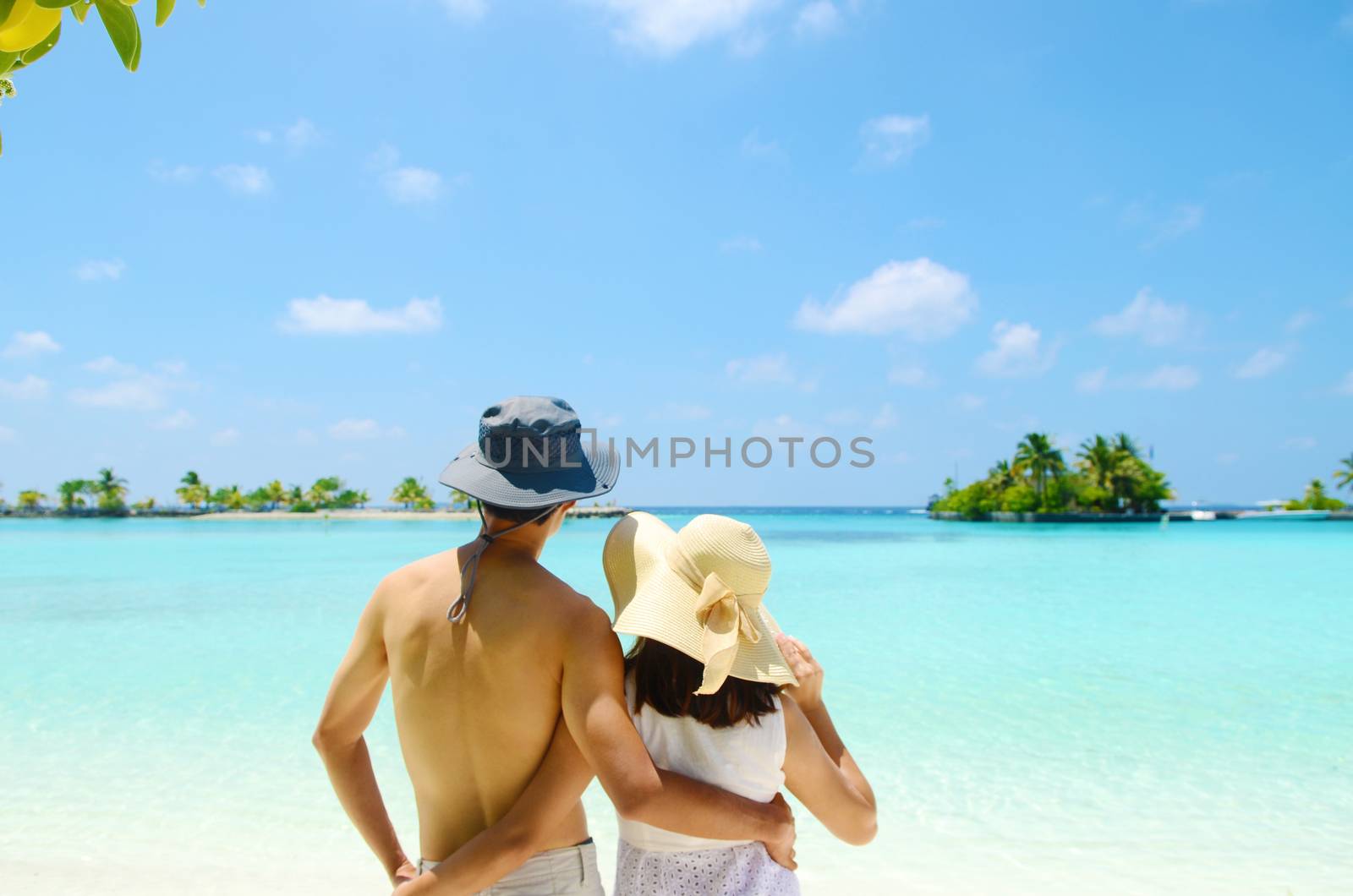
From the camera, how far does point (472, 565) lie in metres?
→ 1.32

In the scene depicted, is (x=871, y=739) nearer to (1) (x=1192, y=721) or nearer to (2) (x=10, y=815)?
(1) (x=1192, y=721)

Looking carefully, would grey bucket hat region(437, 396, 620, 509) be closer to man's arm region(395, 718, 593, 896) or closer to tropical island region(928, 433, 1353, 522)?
man's arm region(395, 718, 593, 896)

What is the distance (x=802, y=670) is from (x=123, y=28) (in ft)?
4.14

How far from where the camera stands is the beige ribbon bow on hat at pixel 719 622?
1250 mm

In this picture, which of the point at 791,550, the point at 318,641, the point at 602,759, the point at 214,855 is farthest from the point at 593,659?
the point at 791,550

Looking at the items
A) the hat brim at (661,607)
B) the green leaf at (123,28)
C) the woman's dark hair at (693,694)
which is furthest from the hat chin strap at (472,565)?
the green leaf at (123,28)

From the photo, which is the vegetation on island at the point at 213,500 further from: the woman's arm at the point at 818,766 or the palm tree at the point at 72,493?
the woman's arm at the point at 818,766

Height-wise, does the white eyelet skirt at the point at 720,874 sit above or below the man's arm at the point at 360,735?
below

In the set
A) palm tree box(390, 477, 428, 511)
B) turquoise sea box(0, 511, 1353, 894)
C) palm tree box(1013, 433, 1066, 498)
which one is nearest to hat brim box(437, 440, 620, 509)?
turquoise sea box(0, 511, 1353, 894)

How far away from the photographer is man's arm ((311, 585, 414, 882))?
1.50 meters

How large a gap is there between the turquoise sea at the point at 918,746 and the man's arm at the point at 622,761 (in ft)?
8.31

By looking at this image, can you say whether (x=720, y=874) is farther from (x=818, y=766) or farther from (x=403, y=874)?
(x=403, y=874)

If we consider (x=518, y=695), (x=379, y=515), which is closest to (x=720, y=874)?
(x=518, y=695)

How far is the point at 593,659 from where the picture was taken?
128 centimetres
